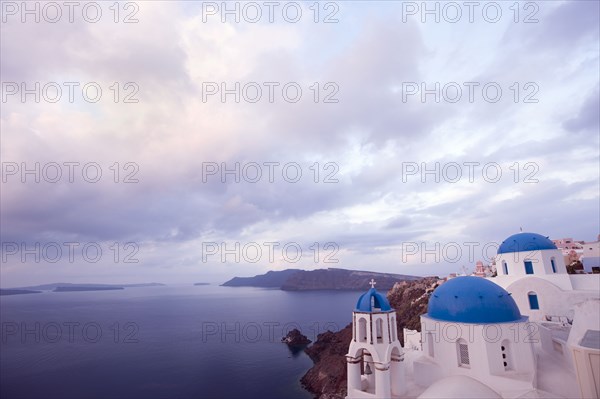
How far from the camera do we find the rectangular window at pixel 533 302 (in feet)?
79.2

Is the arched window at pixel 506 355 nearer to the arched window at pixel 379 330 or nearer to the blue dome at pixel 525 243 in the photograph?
the arched window at pixel 379 330

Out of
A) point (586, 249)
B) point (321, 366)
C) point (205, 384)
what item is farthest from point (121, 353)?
point (586, 249)

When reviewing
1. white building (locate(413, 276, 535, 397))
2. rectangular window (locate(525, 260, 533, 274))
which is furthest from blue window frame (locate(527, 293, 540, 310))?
white building (locate(413, 276, 535, 397))

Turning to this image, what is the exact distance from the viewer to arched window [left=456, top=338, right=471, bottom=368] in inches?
651

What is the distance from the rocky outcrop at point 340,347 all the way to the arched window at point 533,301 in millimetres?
21971

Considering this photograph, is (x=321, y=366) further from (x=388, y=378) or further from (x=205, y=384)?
(x=388, y=378)

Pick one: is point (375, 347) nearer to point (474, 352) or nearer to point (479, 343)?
point (474, 352)

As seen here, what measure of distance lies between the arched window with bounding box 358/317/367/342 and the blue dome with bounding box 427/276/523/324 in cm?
471

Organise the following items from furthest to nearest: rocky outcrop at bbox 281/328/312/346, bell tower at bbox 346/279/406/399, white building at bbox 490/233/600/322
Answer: rocky outcrop at bbox 281/328/312/346
white building at bbox 490/233/600/322
bell tower at bbox 346/279/406/399

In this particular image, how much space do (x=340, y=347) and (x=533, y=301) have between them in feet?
119

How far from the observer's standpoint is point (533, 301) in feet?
79.9

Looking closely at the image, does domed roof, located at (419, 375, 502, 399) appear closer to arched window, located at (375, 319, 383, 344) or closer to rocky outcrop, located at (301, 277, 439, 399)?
arched window, located at (375, 319, 383, 344)

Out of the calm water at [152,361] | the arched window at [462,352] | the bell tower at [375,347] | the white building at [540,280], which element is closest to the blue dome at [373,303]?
the bell tower at [375,347]

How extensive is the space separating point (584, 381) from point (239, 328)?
3848 inches
